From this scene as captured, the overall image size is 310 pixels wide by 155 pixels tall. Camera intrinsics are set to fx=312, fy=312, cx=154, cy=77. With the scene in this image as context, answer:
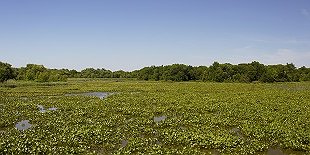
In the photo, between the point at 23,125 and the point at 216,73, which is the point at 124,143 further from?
the point at 216,73

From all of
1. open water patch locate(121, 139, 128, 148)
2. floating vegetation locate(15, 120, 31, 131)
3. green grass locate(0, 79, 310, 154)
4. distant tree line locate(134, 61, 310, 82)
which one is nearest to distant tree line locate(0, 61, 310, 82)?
distant tree line locate(134, 61, 310, 82)

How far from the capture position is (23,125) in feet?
86.8

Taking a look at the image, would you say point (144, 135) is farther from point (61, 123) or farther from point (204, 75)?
point (204, 75)

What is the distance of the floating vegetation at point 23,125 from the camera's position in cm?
2533

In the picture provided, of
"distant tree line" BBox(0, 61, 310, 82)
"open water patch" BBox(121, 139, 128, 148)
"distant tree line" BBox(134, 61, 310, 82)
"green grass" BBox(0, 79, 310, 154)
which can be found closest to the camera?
"green grass" BBox(0, 79, 310, 154)

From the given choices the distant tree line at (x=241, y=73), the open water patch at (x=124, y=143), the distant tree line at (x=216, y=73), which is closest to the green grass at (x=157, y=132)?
the open water patch at (x=124, y=143)

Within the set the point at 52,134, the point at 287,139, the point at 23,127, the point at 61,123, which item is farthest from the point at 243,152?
the point at 23,127

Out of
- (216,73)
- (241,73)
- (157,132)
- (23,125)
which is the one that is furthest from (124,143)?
(241,73)

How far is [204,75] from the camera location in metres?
124

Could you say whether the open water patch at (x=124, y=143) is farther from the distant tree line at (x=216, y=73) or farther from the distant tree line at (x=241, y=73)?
the distant tree line at (x=241, y=73)

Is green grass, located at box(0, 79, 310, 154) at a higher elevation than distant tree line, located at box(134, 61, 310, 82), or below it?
below

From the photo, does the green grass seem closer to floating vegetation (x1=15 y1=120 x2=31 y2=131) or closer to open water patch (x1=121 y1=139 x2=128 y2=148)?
open water patch (x1=121 y1=139 x2=128 y2=148)

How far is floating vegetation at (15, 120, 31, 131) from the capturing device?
997 inches

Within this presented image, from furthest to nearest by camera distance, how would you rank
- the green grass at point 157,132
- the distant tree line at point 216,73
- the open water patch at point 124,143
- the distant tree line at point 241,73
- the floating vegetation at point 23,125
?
the distant tree line at point 241,73 < the distant tree line at point 216,73 < the floating vegetation at point 23,125 < the open water patch at point 124,143 < the green grass at point 157,132
